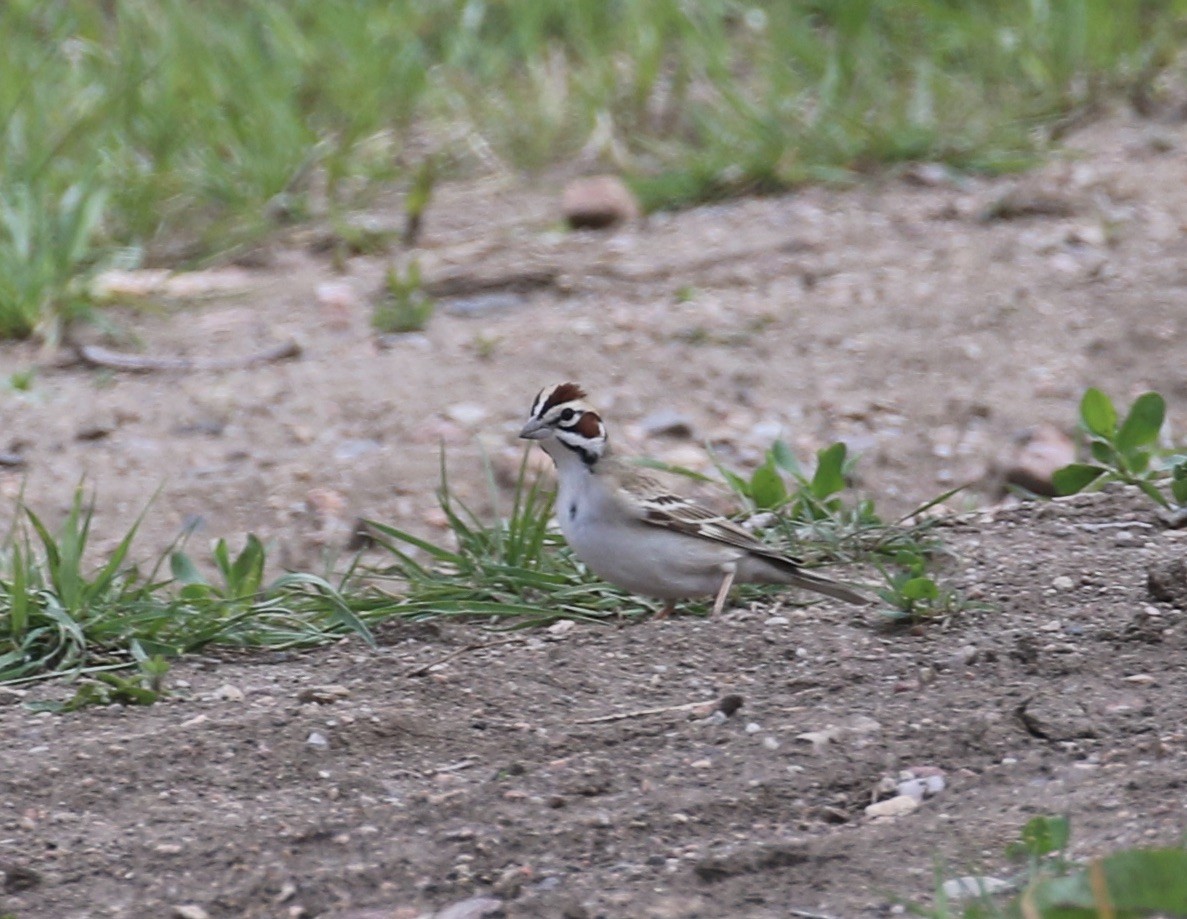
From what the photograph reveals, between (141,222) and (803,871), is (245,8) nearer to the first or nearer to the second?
(141,222)

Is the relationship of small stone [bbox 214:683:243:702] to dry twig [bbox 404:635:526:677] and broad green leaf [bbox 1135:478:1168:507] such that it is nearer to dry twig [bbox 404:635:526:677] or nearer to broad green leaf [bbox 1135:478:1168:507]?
dry twig [bbox 404:635:526:677]

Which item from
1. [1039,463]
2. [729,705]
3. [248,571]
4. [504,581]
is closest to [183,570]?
[248,571]

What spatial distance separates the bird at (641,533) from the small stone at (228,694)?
101cm

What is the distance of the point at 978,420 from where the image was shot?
714 centimetres

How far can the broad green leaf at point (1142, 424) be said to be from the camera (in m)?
5.61

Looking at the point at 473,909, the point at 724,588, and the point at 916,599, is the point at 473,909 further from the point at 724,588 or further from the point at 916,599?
the point at 724,588

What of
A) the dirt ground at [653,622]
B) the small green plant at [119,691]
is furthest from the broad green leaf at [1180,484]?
the small green plant at [119,691]

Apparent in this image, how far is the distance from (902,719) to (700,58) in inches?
255

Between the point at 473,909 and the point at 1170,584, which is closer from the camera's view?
the point at 473,909

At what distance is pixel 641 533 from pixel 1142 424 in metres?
1.63

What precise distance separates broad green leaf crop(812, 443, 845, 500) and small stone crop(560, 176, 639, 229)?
11.3 feet

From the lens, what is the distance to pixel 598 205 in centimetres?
884

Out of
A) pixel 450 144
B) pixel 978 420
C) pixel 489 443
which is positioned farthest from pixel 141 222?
pixel 978 420

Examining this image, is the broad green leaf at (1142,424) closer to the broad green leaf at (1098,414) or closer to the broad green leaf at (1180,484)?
the broad green leaf at (1098,414)
